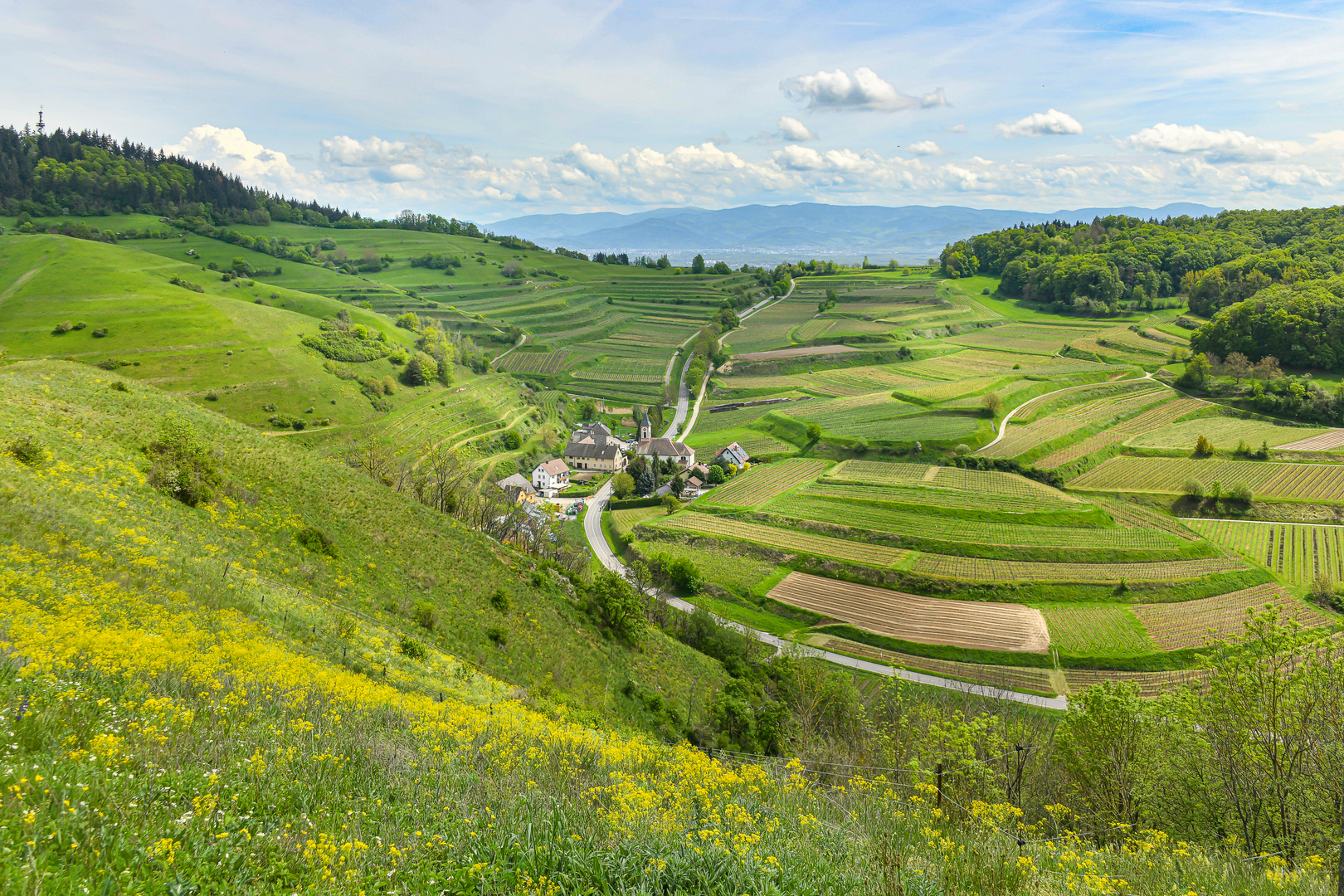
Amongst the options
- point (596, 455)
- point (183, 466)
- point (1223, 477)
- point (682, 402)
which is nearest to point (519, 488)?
point (596, 455)

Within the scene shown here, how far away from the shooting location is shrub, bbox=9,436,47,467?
19.8 metres

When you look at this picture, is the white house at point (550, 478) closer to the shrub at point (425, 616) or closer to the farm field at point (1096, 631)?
the shrub at point (425, 616)

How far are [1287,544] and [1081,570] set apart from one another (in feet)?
71.5

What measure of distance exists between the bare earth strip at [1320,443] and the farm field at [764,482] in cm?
5601

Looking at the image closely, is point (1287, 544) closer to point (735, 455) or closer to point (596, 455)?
point (735, 455)

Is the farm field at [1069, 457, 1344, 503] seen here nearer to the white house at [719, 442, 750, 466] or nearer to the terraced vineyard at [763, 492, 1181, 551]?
Result: the terraced vineyard at [763, 492, 1181, 551]

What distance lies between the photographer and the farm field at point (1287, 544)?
51875 millimetres

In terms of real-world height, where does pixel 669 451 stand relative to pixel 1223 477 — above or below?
below

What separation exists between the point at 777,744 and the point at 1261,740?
21.8 metres

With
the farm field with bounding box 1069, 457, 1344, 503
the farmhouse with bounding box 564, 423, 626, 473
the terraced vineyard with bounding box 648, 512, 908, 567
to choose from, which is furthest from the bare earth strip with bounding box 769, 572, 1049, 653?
the farmhouse with bounding box 564, 423, 626, 473

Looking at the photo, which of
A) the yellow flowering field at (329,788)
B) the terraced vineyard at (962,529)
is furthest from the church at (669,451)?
the yellow flowering field at (329,788)

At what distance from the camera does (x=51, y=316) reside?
8806cm

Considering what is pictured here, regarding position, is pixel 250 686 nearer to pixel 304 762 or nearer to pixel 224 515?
pixel 304 762

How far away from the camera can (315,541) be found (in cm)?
2581
